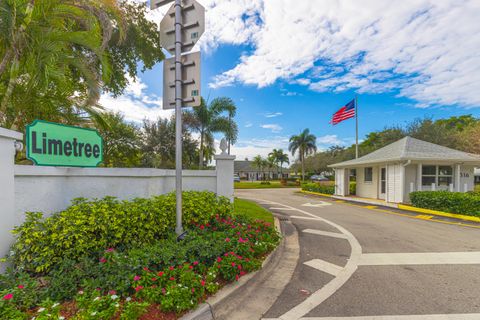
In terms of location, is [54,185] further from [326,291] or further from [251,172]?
[251,172]

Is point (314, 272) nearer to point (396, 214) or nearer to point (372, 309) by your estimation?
point (372, 309)

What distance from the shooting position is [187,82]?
173 inches

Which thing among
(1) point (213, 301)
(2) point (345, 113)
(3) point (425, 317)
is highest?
(2) point (345, 113)

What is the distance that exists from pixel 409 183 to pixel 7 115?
17434 millimetres

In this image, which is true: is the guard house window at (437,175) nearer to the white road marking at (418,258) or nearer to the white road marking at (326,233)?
the white road marking at (418,258)

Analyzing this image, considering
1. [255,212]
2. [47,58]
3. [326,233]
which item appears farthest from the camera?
[255,212]

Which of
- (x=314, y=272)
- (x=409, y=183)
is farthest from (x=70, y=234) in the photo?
(x=409, y=183)

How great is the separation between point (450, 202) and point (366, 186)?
6430 millimetres

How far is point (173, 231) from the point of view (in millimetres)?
4430

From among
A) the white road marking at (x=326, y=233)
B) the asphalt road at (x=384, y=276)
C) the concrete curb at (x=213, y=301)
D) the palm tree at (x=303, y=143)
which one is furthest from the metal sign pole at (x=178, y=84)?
the palm tree at (x=303, y=143)

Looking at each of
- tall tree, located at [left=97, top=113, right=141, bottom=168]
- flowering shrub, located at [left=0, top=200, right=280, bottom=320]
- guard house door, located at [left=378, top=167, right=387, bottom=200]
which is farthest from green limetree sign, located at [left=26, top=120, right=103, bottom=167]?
guard house door, located at [left=378, top=167, right=387, bottom=200]

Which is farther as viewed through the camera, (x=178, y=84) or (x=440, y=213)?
(x=440, y=213)

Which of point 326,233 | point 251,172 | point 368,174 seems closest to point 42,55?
point 326,233

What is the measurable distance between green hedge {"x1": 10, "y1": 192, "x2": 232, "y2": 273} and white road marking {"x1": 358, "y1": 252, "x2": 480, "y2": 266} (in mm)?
4272
